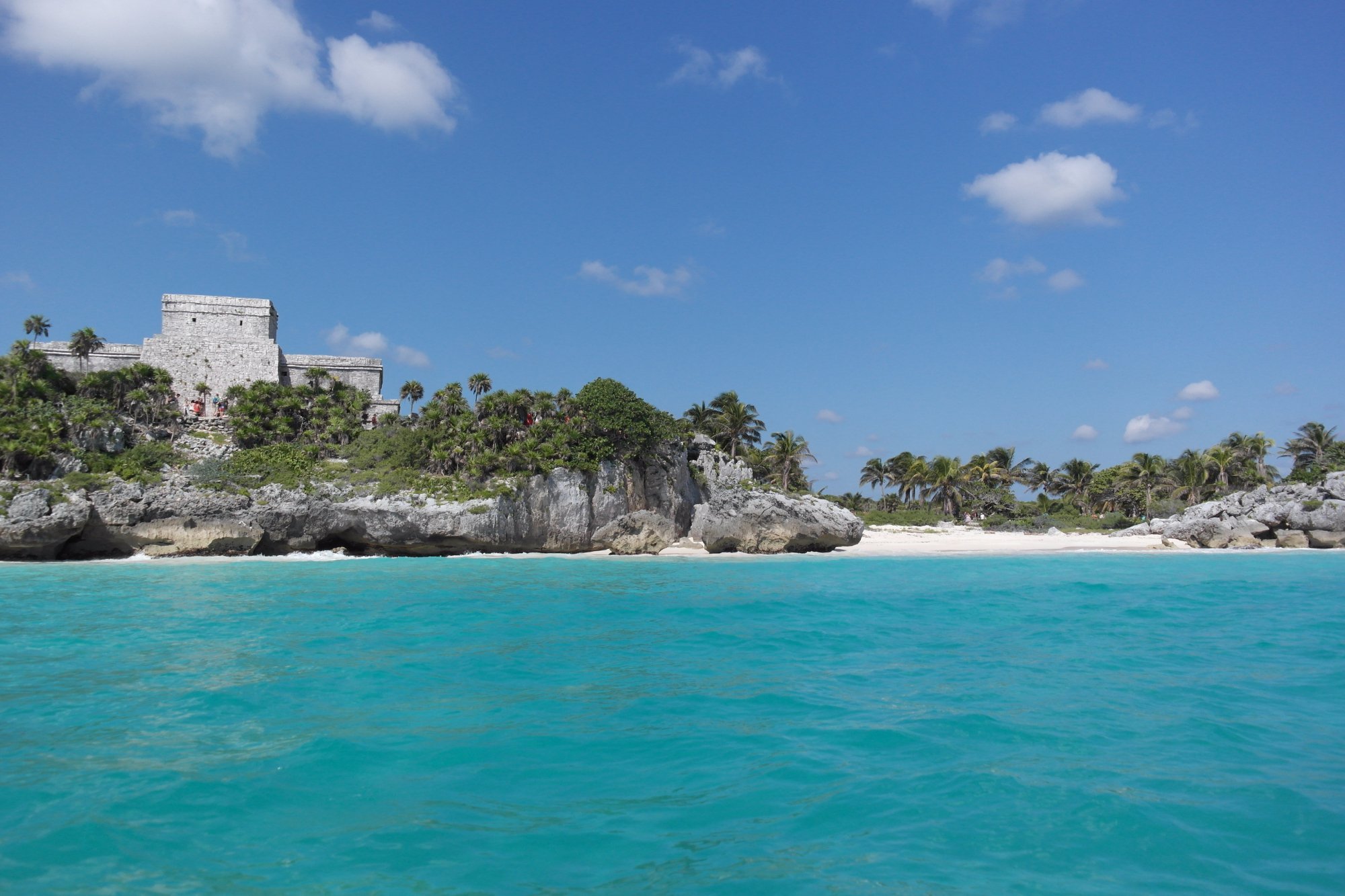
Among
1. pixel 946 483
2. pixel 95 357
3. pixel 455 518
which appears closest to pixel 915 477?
pixel 946 483

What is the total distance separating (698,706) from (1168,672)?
697cm

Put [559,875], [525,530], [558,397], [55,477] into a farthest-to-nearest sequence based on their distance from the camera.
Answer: [558,397] → [525,530] → [55,477] → [559,875]

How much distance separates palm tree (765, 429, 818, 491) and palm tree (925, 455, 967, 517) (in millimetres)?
10939

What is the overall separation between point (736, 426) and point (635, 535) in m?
22.5

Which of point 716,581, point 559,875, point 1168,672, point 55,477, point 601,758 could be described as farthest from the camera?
point 55,477

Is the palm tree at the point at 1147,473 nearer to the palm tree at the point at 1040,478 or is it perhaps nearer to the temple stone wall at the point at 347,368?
the palm tree at the point at 1040,478

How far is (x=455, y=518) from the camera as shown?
32.5 m

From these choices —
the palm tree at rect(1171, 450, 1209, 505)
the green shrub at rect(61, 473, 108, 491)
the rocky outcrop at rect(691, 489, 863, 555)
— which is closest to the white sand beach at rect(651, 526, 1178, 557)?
the rocky outcrop at rect(691, 489, 863, 555)

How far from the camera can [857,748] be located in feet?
24.5

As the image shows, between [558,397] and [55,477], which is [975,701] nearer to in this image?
[558,397]

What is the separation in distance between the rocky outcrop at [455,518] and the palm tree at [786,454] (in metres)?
17.9

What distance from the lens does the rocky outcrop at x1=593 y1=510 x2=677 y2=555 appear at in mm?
35469

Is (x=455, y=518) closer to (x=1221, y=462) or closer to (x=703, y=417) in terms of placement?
(x=703, y=417)

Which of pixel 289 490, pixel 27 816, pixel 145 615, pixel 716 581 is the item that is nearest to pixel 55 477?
pixel 289 490
